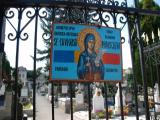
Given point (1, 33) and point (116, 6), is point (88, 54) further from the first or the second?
point (1, 33)

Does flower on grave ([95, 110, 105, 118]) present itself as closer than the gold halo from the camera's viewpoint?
No

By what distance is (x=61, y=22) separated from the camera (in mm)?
3953

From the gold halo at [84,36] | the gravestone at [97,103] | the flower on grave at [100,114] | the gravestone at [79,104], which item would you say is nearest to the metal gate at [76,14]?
the gold halo at [84,36]

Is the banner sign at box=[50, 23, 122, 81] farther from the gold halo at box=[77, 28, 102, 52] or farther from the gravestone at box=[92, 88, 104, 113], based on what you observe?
the gravestone at box=[92, 88, 104, 113]

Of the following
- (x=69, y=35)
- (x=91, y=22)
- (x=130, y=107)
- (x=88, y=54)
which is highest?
(x=91, y=22)

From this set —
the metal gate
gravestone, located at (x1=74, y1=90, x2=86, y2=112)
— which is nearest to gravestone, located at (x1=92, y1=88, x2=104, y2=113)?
gravestone, located at (x1=74, y1=90, x2=86, y2=112)

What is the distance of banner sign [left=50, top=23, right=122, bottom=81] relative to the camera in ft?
12.6

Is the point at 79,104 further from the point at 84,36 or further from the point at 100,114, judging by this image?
the point at 84,36

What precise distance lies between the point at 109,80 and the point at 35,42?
122cm

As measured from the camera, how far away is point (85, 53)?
13.3ft

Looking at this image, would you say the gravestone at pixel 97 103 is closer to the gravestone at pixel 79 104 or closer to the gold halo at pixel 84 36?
the gravestone at pixel 79 104

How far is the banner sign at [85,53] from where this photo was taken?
12.6 feet

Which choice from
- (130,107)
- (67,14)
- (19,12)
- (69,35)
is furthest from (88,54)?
(130,107)

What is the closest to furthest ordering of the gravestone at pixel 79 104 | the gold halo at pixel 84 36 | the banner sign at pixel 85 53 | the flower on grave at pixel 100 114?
the banner sign at pixel 85 53
the gold halo at pixel 84 36
the flower on grave at pixel 100 114
the gravestone at pixel 79 104
